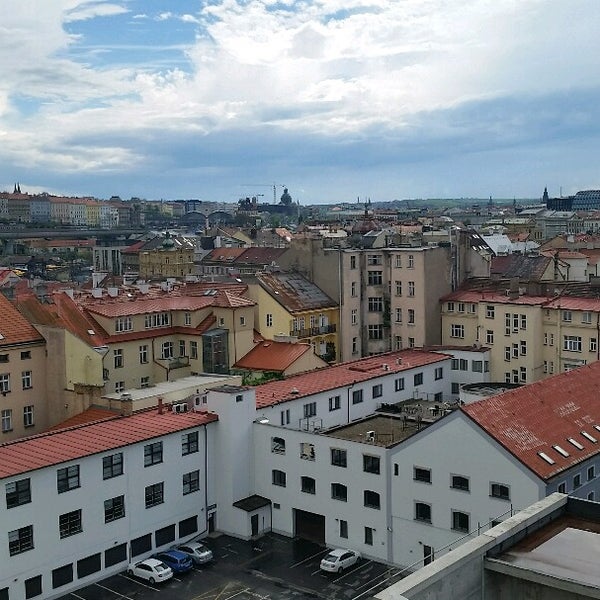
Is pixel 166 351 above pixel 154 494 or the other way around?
above

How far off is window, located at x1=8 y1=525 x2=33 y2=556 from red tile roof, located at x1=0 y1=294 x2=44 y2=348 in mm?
22344

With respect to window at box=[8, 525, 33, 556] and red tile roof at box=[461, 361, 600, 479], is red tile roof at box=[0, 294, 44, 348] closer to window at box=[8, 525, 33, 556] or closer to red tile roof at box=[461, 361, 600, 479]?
window at box=[8, 525, 33, 556]

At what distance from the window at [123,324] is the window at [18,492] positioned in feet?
80.2

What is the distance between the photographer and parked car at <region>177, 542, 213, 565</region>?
42.9 m

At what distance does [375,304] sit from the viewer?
7906cm

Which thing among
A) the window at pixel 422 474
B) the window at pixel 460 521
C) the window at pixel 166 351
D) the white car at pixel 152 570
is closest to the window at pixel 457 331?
the window at pixel 166 351

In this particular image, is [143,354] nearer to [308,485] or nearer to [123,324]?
[123,324]

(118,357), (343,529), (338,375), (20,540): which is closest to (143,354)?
(118,357)

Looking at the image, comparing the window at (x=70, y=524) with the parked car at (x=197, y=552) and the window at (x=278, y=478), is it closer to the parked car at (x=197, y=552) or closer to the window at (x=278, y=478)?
the parked car at (x=197, y=552)

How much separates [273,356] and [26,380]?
17.9 meters

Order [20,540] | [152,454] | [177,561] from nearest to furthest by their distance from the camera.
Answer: [20,540]
[177,561]
[152,454]

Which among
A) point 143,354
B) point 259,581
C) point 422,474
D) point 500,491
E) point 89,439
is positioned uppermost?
point 143,354

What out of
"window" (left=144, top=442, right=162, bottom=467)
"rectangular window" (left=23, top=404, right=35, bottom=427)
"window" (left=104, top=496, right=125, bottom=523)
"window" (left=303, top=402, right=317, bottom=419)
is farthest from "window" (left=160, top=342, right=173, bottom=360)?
"window" (left=104, top=496, right=125, bottom=523)

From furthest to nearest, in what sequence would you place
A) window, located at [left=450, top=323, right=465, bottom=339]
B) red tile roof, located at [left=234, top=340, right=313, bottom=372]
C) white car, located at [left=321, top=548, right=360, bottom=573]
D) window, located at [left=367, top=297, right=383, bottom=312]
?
window, located at [left=367, top=297, right=383, bottom=312] → window, located at [left=450, top=323, right=465, bottom=339] → red tile roof, located at [left=234, top=340, right=313, bottom=372] → white car, located at [left=321, top=548, right=360, bottom=573]
